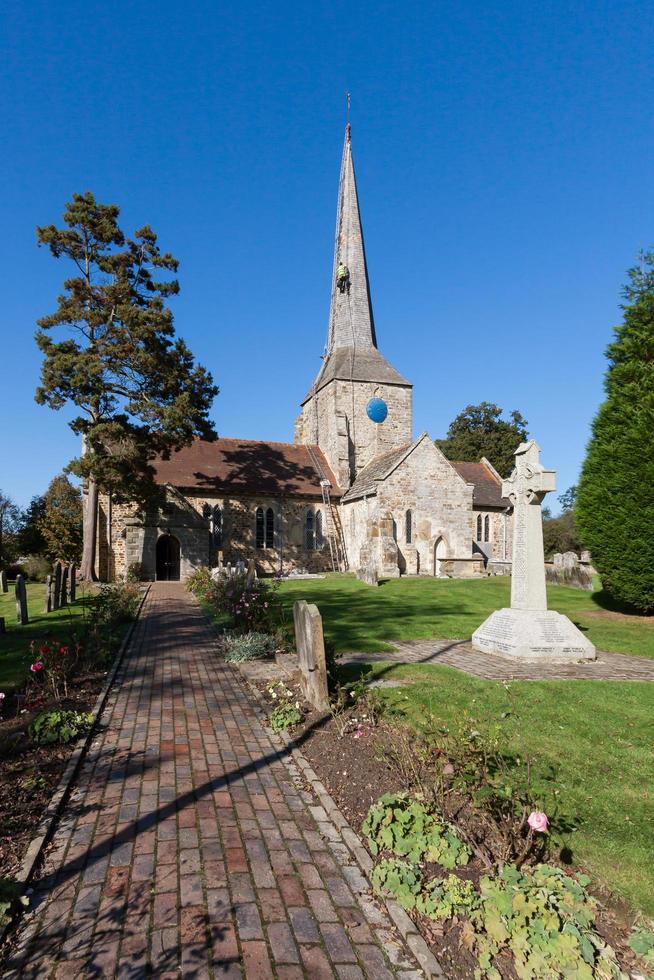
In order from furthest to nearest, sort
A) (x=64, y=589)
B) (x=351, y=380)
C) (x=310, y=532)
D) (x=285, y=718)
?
1. (x=351, y=380)
2. (x=310, y=532)
3. (x=64, y=589)
4. (x=285, y=718)

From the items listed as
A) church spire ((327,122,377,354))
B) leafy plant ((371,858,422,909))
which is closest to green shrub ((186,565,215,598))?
leafy plant ((371,858,422,909))

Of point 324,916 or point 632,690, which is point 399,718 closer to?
point 324,916

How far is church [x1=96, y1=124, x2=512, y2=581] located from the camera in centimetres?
2764

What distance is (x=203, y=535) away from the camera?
27.8 meters

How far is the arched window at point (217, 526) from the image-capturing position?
29719 millimetres

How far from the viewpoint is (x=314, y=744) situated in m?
5.66

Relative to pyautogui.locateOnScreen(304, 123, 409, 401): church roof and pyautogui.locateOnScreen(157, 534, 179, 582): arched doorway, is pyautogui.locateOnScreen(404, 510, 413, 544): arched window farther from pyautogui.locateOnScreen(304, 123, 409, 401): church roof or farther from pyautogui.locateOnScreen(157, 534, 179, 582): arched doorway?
pyautogui.locateOnScreen(157, 534, 179, 582): arched doorway

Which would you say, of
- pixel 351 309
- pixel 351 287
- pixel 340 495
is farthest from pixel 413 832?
pixel 351 287

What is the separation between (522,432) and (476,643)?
168 ft

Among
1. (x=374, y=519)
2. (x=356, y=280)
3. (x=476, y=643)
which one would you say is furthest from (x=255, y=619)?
(x=356, y=280)

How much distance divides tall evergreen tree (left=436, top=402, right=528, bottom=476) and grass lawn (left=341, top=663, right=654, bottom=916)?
48233 mm

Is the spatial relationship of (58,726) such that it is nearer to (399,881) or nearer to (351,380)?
(399,881)

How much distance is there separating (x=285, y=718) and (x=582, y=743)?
3321 millimetres

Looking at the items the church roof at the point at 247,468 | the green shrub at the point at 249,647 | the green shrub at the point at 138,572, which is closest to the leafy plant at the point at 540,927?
the green shrub at the point at 249,647
